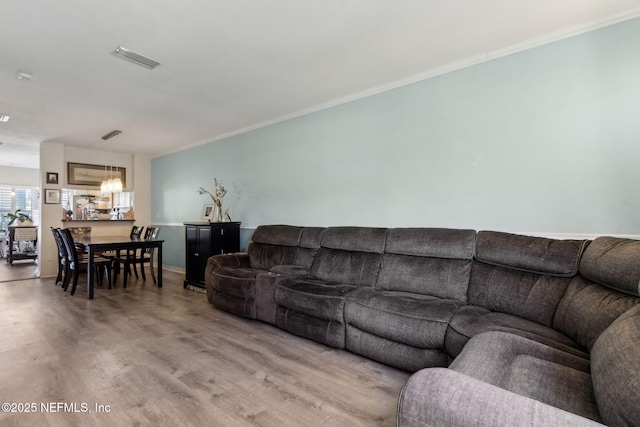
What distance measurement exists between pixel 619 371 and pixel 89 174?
7.89 meters

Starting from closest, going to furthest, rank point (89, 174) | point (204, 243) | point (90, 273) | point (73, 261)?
point (90, 273) → point (73, 261) → point (204, 243) → point (89, 174)

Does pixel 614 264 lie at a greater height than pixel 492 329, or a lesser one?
greater

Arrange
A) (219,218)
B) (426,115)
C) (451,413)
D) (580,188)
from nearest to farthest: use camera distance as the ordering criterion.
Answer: (451,413) < (580,188) < (426,115) < (219,218)

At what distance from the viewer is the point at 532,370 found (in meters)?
1.33

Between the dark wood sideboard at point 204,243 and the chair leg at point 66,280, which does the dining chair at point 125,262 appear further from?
the dark wood sideboard at point 204,243

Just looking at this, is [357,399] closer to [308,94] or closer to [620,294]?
[620,294]

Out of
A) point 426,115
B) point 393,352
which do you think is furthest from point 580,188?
point 393,352

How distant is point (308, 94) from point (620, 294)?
3188 millimetres

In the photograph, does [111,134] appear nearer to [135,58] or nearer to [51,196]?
[51,196]

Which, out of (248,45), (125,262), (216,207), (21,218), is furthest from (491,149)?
(21,218)

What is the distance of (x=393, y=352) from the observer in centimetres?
227

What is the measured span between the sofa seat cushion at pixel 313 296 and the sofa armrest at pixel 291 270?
0.18m

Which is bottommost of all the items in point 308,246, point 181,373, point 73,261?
point 181,373

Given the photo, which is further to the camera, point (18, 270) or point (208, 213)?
point (18, 270)
